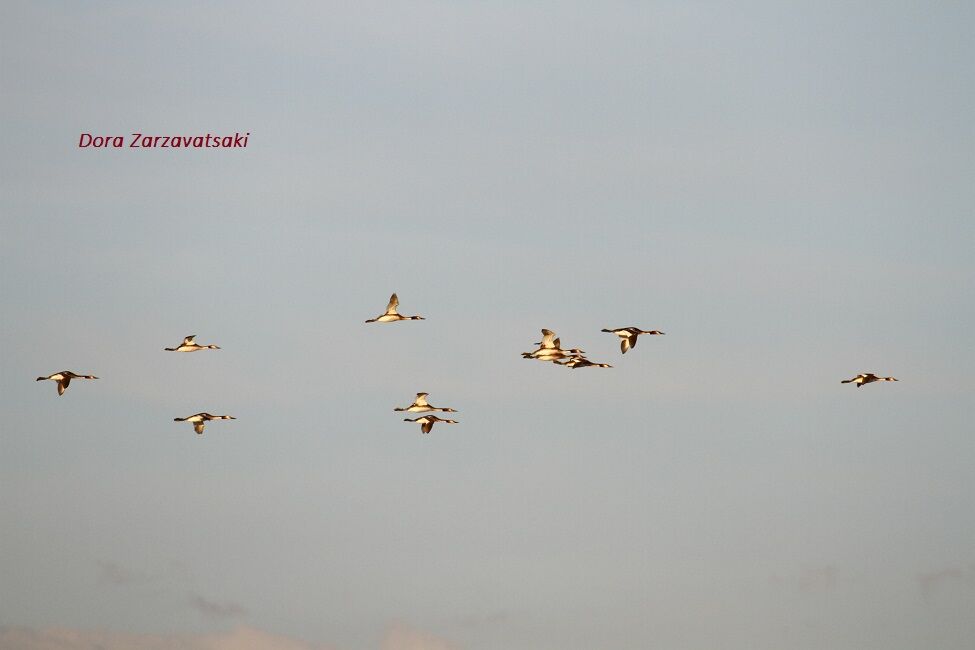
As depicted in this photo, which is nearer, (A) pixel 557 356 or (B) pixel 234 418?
(A) pixel 557 356

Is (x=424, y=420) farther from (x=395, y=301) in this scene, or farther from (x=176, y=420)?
(x=176, y=420)

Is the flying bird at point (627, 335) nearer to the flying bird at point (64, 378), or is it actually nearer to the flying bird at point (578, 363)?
the flying bird at point (578, 363)

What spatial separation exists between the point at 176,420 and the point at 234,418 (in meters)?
6.37

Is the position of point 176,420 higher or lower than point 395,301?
lower

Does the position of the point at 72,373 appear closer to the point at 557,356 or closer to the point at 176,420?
the point at 176,420

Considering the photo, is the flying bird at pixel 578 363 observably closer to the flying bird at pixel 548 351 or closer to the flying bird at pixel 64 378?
the flying bird at pixel 548 351

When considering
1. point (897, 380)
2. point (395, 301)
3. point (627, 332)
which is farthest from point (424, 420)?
point (897, 380)

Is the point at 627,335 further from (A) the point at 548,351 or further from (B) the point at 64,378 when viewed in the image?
(B) the point at 64,378

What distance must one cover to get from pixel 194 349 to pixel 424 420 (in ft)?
73.4

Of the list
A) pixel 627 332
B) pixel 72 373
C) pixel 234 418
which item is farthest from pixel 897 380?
pixel 72 373

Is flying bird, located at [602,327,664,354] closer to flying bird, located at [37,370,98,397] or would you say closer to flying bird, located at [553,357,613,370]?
flying bird, located at [553,357,613,370]

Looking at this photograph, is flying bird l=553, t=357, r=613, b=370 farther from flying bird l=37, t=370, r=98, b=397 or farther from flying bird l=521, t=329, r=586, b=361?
flying bird l=37, t=370, r=98, b=397

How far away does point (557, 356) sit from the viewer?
5960 inches

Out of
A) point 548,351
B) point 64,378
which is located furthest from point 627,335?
point 64,378
